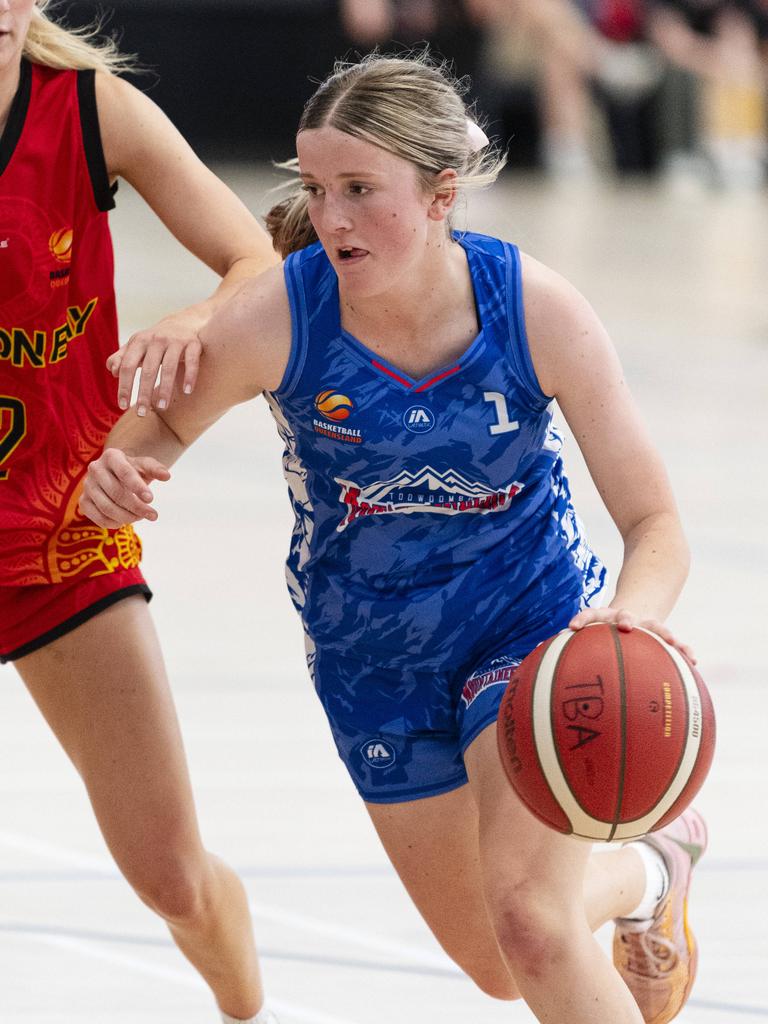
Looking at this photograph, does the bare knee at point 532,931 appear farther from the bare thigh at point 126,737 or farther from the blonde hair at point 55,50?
the blonde hair at point 55,50

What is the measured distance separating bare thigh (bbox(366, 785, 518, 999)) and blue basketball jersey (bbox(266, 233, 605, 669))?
1.00ft

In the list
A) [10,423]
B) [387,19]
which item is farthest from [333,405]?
[387,19]

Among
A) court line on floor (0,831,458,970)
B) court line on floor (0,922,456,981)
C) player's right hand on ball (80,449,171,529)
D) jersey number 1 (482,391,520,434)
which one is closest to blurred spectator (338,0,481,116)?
court line on floor (0,831,458,970)

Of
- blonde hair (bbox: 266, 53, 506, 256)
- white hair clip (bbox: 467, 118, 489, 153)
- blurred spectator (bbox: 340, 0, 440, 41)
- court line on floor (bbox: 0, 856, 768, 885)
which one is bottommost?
blurred spectator (bbox: 340, 0, 440, 41)

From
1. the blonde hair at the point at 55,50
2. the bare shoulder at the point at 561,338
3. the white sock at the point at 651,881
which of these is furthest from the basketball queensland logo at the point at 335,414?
the white sock at the point at 651,881

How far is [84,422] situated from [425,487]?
758 mm

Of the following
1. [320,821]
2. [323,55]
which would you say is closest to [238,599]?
[320,821]

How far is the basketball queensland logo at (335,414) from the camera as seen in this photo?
331 cm

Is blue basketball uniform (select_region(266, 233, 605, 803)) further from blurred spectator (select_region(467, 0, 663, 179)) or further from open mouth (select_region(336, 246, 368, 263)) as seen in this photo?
blurred spectator (select_region(467, 0, 663, 179))

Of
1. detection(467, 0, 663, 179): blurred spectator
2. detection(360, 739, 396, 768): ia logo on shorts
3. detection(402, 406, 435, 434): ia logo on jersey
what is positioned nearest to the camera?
detection(402, 406, 435, 434): ia logo on jersey

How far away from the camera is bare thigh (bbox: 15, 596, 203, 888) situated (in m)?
3.66

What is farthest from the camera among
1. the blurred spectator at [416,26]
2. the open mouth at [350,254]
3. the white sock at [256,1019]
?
the blurred spectator at [416,26]

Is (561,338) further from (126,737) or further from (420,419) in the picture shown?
(126,737)

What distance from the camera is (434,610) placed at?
A: 11.3 ft
